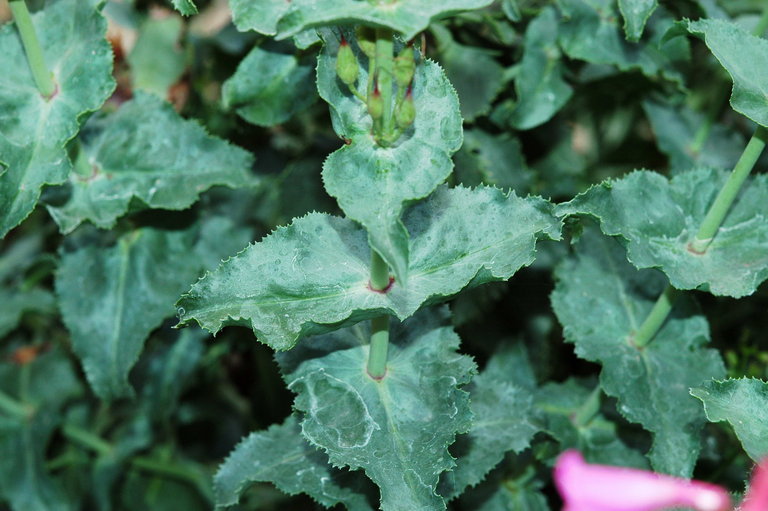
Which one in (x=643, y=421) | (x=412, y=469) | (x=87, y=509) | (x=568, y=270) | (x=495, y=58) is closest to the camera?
(x=412, y=469)

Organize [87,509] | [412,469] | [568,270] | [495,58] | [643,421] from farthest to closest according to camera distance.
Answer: [87,509] < [495,58] < [568,270] < [643,421] < [412,469]

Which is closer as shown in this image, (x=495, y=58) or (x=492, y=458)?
(x=492, y=458)

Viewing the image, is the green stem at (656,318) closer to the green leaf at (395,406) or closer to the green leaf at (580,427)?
the green leaf at (580,427)

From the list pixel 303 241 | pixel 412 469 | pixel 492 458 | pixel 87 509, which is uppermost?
pixel 303 241

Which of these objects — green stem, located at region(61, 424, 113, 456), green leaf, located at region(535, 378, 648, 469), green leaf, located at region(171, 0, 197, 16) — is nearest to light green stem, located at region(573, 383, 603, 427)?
green leaf, located at region(535, 378, 648, 469)

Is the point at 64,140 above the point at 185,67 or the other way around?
above

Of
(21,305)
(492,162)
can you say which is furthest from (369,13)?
(21,305)

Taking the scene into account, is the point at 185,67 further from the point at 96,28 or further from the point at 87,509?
the point at 87,509

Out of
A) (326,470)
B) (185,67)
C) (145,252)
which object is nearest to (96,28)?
(145,252)

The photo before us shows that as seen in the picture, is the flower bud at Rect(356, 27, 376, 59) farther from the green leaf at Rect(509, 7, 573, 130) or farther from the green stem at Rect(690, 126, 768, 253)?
the green leaf at Rect(509, 7, 573, 130)

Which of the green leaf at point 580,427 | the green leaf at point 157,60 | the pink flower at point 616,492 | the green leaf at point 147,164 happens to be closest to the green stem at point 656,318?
the green leaf at point 580,427
